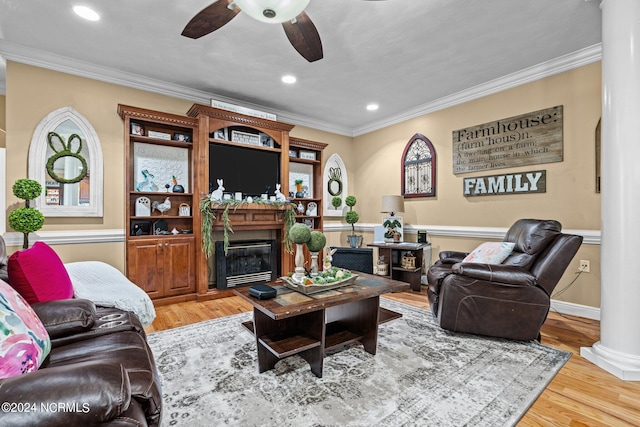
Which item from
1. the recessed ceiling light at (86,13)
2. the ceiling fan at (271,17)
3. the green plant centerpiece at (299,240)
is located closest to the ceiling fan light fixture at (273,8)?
the ceiling fan at (271,17)

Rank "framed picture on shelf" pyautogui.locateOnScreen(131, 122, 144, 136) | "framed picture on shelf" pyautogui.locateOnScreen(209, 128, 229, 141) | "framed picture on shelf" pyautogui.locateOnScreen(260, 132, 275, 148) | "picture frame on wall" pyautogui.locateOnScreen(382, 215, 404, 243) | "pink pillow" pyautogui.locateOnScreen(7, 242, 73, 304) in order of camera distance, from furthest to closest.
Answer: "picture frame on wall" pyautogui.locateOnScreen(382, 215, 404, 243), "framed picture on shelf" pyautogui.locateOnScreen(260, 132, 275, 148), "framed picture on shelf" pyautogui.locateOnScreen(209, 128, 229, 141), "framed picture on shelf" pyautogui.locateOnScreen(131, 122, 144, 136), "pink pillow" pyautogui.locateOnScreen(7, 242, 73, 304)

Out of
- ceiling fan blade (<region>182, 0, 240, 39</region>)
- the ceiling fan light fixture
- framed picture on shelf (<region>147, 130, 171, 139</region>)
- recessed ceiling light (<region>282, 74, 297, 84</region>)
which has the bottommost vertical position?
framed picture on shelf (<region>147, 130, 171, 139</region>)

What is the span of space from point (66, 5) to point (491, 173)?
4495 millimetres

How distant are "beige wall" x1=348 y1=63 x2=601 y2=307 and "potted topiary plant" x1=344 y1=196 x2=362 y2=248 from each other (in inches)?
17.8

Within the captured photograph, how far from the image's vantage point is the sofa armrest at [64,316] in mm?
1298

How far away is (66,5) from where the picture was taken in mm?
2299

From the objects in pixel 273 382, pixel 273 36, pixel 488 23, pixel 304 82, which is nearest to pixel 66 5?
pixel 273 36

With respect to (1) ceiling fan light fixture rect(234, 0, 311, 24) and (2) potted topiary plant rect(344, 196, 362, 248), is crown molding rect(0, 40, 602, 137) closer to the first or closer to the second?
(2) potted topiary plant rect(344, 196, 362, 248)

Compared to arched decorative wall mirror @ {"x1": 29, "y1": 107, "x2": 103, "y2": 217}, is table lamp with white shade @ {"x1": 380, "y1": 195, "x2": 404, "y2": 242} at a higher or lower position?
lower

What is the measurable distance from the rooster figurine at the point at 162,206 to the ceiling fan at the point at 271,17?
212cm

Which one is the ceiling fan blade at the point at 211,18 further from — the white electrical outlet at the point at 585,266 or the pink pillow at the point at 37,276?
the white electrical outlet at the point at 585,266

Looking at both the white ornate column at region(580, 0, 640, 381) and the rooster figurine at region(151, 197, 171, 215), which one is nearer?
the white ornate column at region(580, 0, 640, 381)

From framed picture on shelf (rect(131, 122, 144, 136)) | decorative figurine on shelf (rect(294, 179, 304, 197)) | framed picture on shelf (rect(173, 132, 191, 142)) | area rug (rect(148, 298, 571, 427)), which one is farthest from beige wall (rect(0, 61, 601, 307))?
decorative figurine on shelf (rect(294, 179, 304, 197))

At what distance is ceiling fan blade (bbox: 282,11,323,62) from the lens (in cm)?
198
